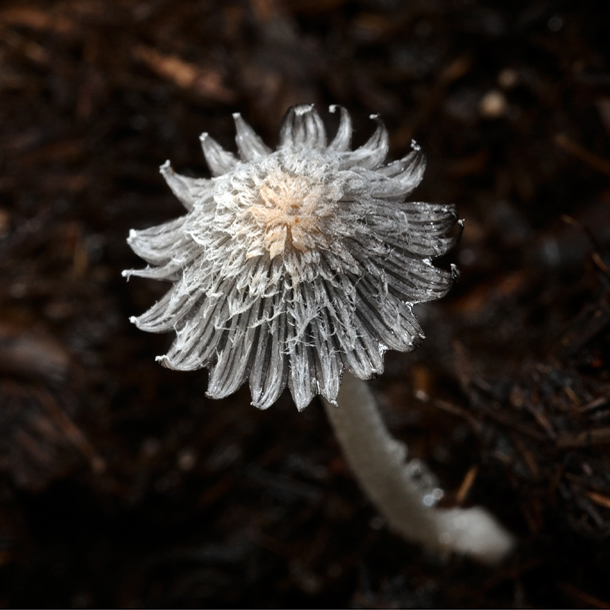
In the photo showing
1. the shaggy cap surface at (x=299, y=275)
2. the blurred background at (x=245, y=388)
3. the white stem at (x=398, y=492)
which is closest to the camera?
the shaggy cap surface at (x=299, y=275)

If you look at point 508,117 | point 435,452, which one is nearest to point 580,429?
point 435,452

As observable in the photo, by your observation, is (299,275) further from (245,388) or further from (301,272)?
(245,388)

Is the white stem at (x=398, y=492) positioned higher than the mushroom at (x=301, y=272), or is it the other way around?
the mushroom at (x=301, y=272)

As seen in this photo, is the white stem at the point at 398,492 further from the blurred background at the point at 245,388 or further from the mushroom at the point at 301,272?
the mushroom at the point at 301,272

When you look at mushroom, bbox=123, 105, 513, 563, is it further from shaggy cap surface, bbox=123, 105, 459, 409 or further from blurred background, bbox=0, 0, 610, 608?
blurred background, bbox=0, 0, 610, 608

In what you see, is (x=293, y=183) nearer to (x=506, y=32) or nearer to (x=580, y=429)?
(x=580, y=429)

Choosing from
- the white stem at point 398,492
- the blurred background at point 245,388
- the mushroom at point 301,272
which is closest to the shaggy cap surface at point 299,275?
the mushroom at point 301,272

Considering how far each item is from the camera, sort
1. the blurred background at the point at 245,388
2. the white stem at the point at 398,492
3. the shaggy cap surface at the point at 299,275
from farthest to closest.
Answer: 1. the blurred background at the point at 245,388
2. the white stem at the point at 398,492
3. the shaggy cap surface at the point at 299,275

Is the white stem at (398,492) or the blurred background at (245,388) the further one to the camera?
the blurred background at (245,388)
